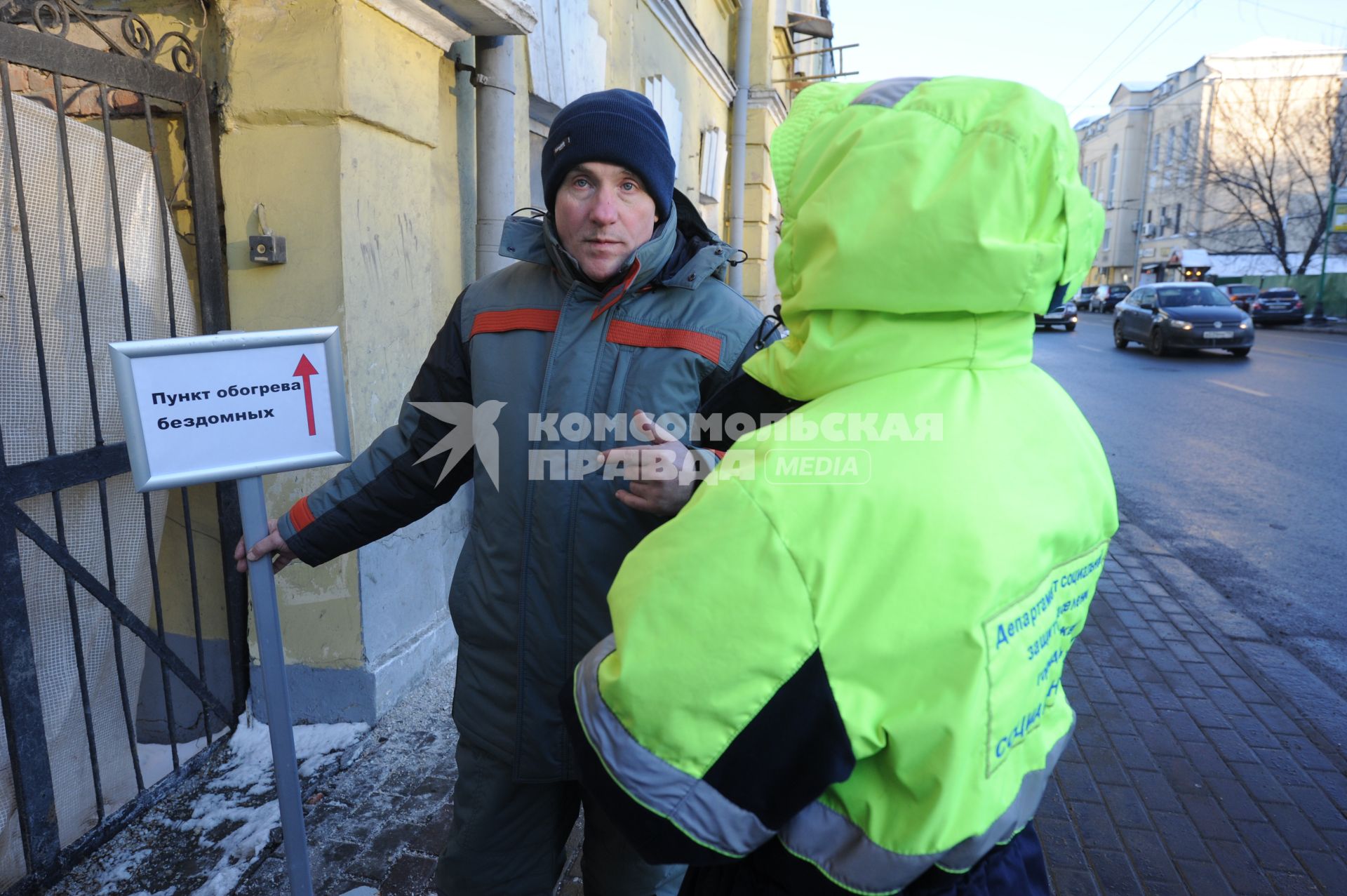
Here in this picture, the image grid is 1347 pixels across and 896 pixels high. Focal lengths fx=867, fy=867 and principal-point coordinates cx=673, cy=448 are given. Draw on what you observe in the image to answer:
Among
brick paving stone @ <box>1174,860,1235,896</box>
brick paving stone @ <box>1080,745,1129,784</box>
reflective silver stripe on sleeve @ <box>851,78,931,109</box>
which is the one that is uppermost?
reflective silver stripe on sleeve @ <box>851,78,931,109</box>

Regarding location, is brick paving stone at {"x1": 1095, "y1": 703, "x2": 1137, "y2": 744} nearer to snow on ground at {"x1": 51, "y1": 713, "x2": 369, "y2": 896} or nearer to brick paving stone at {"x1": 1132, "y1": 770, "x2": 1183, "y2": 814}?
brick paving stone at {"x1": 1132, "y1": 770, "x2": 1183, "y2": 814}

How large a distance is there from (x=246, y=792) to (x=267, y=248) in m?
1.80

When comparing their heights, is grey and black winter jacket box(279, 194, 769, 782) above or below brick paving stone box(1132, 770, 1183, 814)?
above

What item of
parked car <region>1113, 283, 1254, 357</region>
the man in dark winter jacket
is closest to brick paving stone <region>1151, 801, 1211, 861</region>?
the man in dark winter jacket

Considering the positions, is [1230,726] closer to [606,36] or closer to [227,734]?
[227,734]

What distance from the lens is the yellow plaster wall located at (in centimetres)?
281

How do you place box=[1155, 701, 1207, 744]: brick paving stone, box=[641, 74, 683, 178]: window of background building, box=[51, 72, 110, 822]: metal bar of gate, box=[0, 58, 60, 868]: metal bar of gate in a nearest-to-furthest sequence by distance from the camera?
box=[0, 58, 60, 868]: metal bar of gate → box=[51, 72, 110, 822]: metal bar of gate → box=[1155, 701, 1207, 744]: brick paving stone → box=[641, 74, 683, 178]: window of background building

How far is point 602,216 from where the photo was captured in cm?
181

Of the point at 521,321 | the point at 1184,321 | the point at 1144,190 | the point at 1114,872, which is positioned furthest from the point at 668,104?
the point at 1144,190

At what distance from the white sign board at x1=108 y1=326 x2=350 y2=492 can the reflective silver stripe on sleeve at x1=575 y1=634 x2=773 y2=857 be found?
100 centimetres

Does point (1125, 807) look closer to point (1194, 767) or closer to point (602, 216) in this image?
point (1194, 767)

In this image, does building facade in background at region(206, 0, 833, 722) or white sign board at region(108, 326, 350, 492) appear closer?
white sign board at region(108, 326, 350, 492)

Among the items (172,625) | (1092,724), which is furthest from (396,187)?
(1092,724)

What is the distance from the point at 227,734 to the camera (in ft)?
10.3
